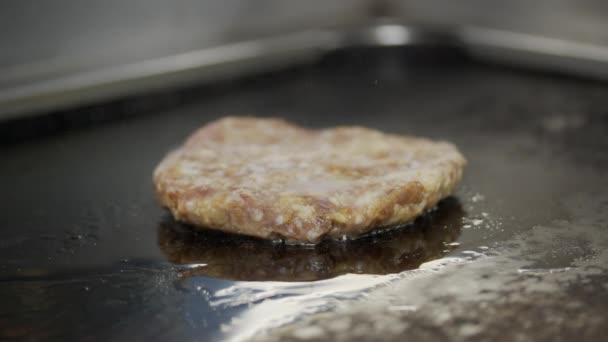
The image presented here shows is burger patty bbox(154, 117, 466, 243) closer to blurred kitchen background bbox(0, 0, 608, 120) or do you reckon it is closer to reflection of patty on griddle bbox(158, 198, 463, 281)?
reflection of patty on griddle bbox(158, 198, 463, 281)

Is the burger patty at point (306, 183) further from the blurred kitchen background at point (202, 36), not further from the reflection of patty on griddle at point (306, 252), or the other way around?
the blurred kitchen background at point (202, 36)

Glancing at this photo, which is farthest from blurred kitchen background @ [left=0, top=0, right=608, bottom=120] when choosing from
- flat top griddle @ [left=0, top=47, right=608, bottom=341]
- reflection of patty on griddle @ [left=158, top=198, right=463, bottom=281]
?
reflection of patty on griddle @ [left=158, top=198, right=463, bottom=281]

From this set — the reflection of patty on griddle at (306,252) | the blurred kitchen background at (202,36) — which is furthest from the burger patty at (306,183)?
the blurred kitchen background at (202,36)

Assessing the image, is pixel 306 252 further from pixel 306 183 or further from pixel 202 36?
pixel 202 36

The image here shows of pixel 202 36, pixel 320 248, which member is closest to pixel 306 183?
pixel 320 248

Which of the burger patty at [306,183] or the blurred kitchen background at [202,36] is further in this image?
the blurred kitchen background at [202,36]

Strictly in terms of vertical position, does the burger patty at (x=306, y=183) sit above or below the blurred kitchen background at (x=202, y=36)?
below

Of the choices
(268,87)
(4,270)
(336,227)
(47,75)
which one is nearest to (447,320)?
(336,227)
